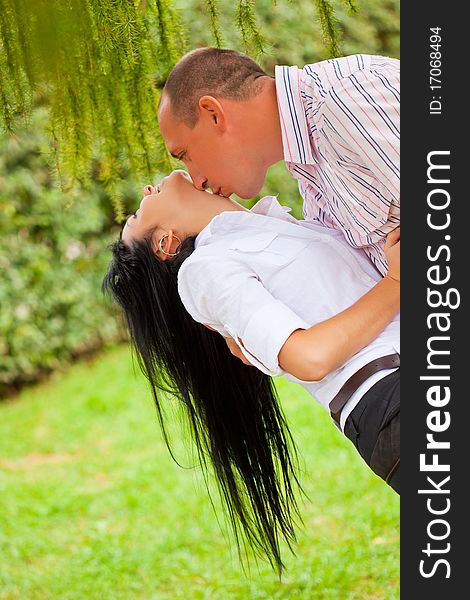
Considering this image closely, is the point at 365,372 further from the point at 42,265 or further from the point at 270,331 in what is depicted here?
the point at 42,265

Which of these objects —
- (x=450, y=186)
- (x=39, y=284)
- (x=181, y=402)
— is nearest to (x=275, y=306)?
(x=450, y=186)

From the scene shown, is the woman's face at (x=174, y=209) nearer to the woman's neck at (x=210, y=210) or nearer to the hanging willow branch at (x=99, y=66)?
the woman's neck at (x=210, y=210)

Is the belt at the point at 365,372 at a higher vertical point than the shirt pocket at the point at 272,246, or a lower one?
lower

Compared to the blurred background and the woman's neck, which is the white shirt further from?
the blurred background

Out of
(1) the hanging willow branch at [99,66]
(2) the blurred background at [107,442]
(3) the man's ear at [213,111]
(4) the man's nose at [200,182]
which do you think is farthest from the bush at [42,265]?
(3) the man's ear at [213,111]

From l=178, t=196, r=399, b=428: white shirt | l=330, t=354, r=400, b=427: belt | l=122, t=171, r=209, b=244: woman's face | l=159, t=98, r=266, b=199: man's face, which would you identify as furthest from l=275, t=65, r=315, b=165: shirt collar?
l=330, t=354, r=400, b=427: belt

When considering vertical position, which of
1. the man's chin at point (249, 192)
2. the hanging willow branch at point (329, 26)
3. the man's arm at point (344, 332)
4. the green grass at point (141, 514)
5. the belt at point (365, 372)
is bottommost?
the green grass at point (141, 514)

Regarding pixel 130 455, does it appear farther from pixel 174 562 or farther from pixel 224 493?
pixel 224 493

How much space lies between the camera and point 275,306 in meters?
1.91

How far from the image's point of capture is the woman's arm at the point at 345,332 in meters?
1.85

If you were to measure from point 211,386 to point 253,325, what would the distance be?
69 centimetres

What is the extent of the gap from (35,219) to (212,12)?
4.73 metres

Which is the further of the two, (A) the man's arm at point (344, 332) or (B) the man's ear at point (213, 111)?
(B) the man's ear at point (213, 111)

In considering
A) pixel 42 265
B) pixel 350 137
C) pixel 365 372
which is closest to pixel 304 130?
pixel 350 137
